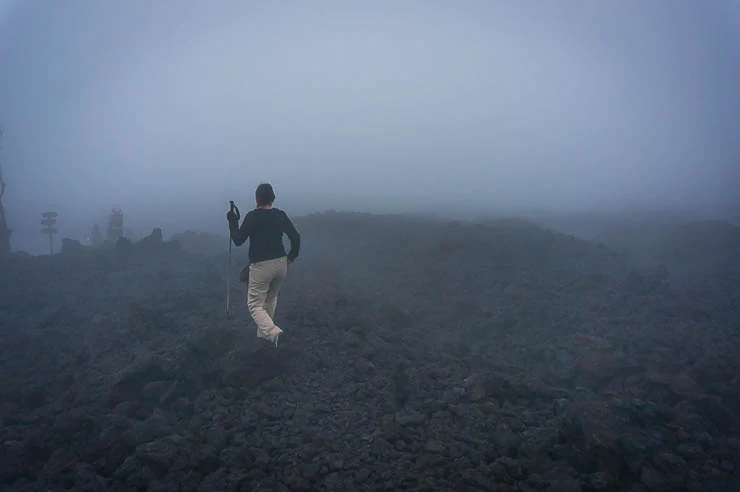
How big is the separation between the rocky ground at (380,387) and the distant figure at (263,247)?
2.01 feet

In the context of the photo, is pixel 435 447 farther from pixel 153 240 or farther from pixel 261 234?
pixel 153 240

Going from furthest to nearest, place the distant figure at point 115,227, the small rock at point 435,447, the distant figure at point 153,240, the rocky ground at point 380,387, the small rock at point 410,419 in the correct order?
the distant figure at point 115,227 → the distant figure at point 153,240 → the small rock at point 410,419 → the small rock at point 435,447 → the rocky ground at point 380,387

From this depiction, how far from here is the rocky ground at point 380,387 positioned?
504cm

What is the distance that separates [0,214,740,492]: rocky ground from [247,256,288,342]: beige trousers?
389 mm

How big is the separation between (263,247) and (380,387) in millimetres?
2751

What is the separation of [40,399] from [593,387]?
898cm

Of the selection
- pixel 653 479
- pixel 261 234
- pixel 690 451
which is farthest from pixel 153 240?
pixel 690 451

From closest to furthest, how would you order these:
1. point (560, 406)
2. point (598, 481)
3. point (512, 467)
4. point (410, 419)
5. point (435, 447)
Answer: point (598, 481) < point (512, 467) < point (435, 447) < point (410, 419) < point (560, 406)

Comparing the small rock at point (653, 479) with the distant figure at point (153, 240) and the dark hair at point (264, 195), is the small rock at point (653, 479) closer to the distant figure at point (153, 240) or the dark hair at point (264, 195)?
the dark hair at point (264, 195)

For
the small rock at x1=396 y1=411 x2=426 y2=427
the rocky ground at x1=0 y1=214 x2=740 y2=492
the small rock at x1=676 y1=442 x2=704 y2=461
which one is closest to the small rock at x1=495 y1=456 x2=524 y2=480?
the rocky ground at x1=0 y1=214 x2=740 y2=492

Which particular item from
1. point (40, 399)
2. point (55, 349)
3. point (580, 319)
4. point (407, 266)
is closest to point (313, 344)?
point (40, 399)

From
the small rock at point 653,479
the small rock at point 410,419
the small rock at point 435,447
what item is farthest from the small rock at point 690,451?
the small rock at point 410,419

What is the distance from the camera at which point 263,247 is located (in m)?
6.92

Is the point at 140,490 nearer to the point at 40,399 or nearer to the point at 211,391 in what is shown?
the point at 211,391
